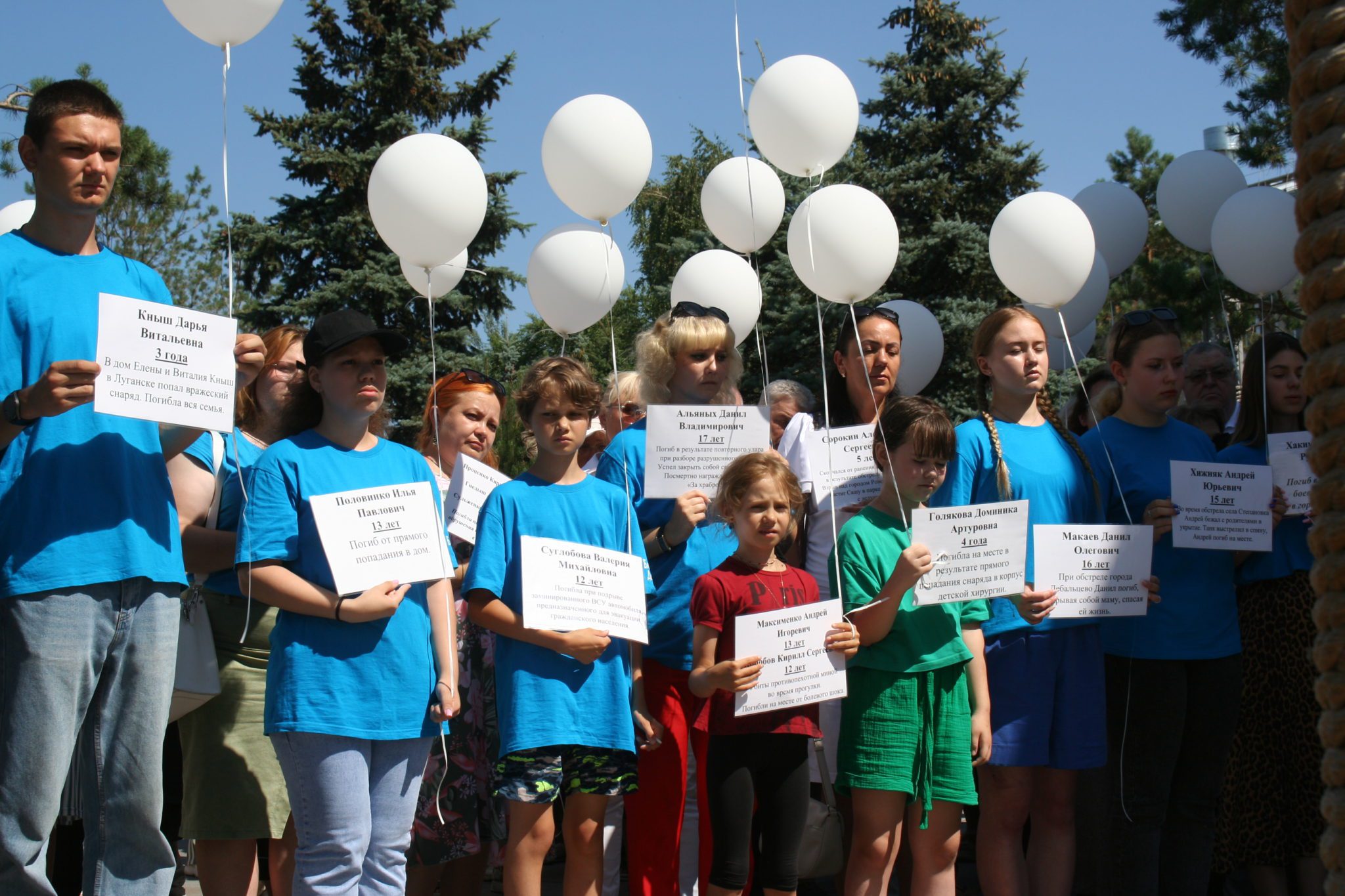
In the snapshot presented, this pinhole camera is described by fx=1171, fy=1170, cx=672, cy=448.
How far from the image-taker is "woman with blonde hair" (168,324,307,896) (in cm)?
357

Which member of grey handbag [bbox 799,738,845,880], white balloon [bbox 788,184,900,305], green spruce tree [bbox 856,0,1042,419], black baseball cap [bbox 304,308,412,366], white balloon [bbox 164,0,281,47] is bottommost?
grey handbag [bbox 799,738,845,880]

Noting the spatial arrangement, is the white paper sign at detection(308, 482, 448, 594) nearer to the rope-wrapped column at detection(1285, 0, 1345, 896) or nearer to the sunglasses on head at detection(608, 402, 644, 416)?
the sunglasses on head at detection(608, 402, 644, 416)

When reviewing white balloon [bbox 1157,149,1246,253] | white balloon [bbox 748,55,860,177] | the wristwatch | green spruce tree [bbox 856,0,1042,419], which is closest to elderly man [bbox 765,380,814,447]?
white balloon [bbox 748,55,860,177]

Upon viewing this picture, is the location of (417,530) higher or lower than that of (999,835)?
Answer: higher

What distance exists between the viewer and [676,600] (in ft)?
13.0

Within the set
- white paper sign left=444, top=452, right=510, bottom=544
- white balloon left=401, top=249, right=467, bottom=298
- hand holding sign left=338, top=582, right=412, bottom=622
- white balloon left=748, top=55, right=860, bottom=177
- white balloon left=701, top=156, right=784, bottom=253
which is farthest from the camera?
white balloon left=701, top=156, right=784, bottom=253

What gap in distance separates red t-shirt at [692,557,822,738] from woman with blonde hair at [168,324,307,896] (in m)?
1.37

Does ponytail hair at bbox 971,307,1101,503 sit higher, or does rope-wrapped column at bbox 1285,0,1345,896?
ponytail hair at bbox 971,307,1101,503

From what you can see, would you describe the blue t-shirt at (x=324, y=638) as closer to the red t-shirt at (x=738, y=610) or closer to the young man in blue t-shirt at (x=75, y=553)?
the young man in blue t-shirt at (x=75, y=553)

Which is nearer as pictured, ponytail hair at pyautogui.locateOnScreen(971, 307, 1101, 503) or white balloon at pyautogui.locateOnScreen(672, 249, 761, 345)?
ponytail hair at pyautogui.locateOnScreen(971, 307, 1101, 503)

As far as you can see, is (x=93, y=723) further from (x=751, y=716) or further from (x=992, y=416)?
(x=992, y=416)

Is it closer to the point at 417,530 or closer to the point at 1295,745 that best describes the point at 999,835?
the point at 1295,745

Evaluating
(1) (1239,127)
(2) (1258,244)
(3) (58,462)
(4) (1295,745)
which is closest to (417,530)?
(3) (58,462)

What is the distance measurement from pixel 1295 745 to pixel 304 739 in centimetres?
353
